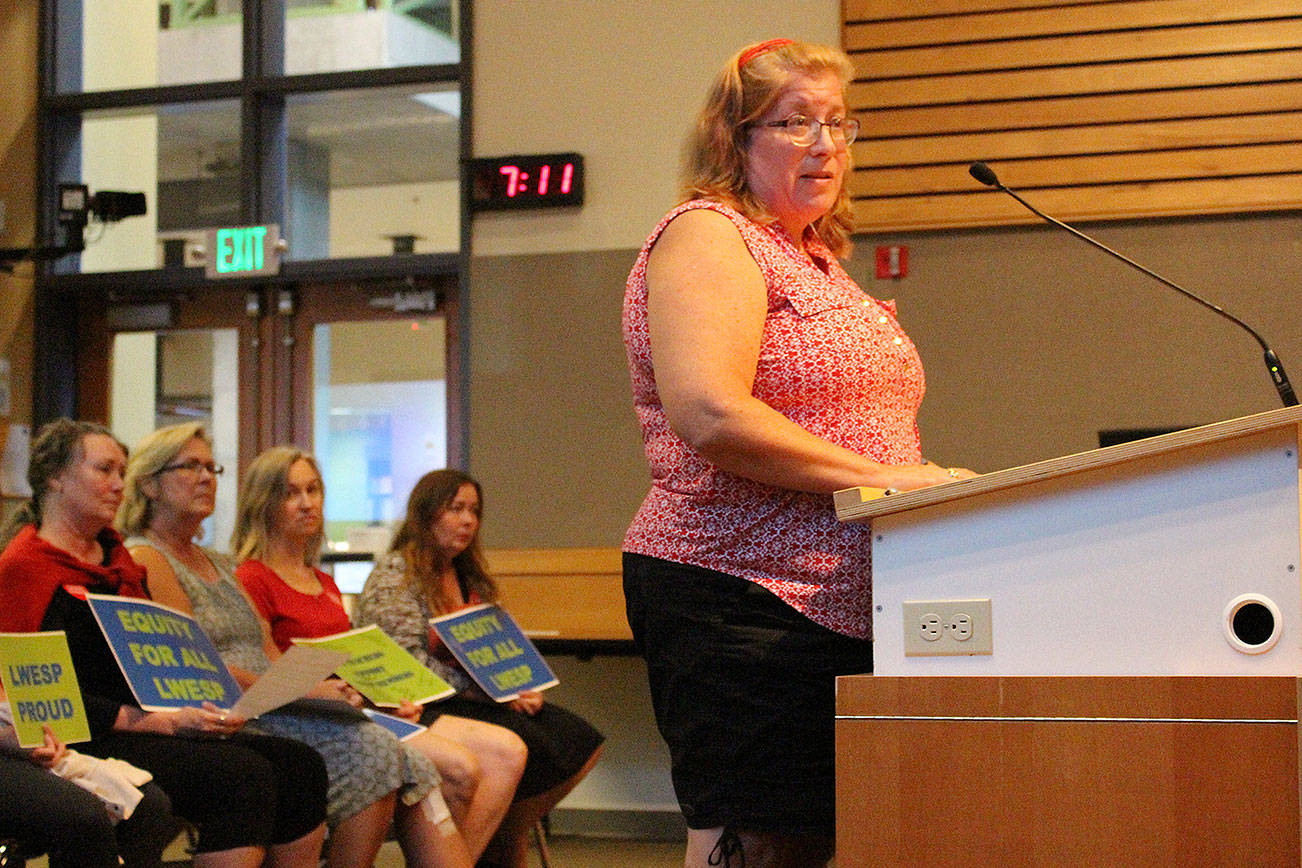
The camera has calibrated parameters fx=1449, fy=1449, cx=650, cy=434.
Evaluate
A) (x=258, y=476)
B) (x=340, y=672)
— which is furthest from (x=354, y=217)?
(x=340, y=672)

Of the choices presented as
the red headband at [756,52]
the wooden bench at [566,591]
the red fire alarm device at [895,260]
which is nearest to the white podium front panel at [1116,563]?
the red headband at [756,52]

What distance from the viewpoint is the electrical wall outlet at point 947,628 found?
1503 mm

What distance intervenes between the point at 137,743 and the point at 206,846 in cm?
26

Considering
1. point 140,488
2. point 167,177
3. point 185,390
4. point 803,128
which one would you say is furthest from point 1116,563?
point 167,177

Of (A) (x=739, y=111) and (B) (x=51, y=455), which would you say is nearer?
(A) (x=739, y=111)

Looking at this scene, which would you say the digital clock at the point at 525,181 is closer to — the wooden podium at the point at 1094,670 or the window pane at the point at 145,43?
the window pane at the point at 145,43

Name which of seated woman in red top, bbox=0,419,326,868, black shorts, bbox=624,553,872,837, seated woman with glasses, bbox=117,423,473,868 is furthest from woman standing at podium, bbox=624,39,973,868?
seated woman with glasses, bbox=117,423,473,868

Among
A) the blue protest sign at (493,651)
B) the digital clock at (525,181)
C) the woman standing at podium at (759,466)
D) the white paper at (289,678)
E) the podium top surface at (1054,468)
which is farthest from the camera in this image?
the digital clock at (525,181)

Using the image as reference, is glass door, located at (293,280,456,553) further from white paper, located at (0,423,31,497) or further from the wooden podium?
the wooden podium

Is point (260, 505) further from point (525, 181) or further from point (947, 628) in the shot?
point (947, 628)

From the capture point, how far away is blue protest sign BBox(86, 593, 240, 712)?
2.95 metres

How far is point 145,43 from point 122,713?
426 centimetres

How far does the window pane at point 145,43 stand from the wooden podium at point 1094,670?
5.39 metres

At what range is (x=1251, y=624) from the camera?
1.38 m
